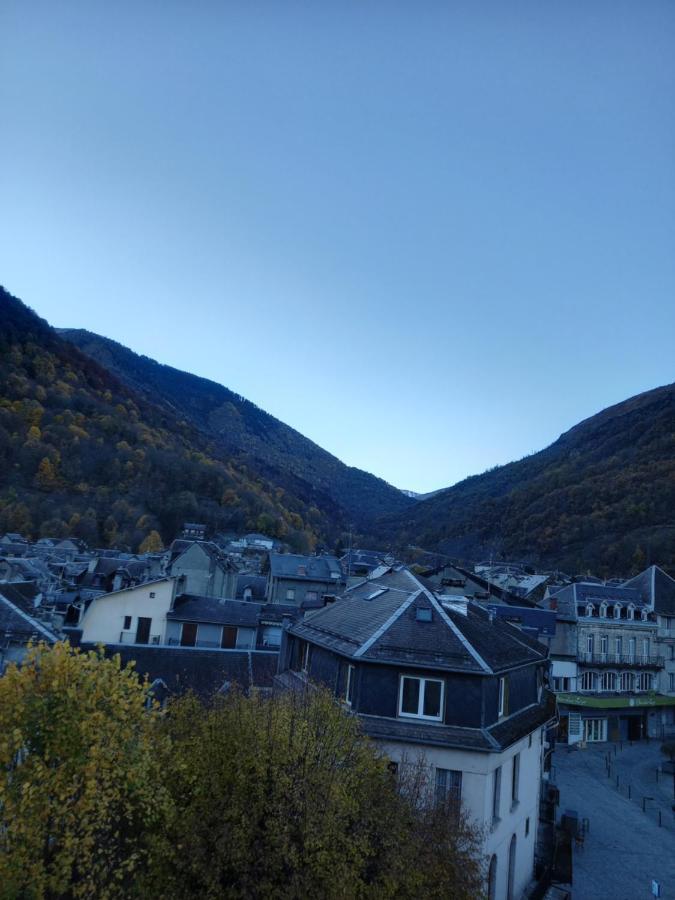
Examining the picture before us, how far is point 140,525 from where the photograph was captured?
140m

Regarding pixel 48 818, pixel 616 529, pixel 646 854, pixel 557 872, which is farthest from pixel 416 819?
pixel 616 529

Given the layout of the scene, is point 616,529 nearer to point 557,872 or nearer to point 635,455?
point 635,455

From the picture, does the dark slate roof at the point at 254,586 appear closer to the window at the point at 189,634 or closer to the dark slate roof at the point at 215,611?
the dark slate roof at the point at 215,611


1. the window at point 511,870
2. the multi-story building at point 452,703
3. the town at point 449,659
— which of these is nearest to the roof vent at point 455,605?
the town at point 449,659

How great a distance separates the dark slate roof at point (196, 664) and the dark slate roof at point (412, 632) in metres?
7.91

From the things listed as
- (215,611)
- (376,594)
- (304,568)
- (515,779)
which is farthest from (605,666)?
(376,594)

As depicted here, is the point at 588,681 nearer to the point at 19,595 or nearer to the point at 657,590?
the point at 657,590

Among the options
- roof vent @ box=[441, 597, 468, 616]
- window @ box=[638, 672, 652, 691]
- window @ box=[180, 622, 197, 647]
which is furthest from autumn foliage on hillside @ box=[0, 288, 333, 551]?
roof vent @ box=[441, 597, 468, 616]

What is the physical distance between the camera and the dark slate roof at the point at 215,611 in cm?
3931

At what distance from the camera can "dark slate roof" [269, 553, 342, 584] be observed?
5931cm

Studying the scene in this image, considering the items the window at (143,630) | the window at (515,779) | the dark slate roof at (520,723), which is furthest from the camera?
the window at (143,630)

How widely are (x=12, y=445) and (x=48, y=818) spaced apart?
6704 inches

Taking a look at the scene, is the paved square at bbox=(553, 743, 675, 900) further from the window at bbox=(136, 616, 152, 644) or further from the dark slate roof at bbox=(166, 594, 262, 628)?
the window at bbox=(136, 616, 152, 644)

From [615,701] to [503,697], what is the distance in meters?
36.7
